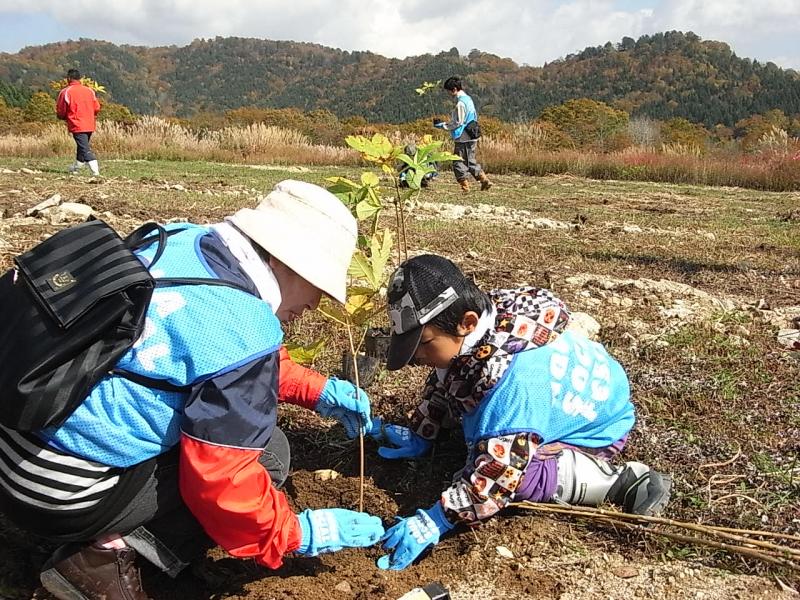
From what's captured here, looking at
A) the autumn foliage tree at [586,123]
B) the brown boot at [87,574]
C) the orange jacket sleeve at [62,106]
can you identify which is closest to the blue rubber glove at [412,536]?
the brown boot at [87,574]

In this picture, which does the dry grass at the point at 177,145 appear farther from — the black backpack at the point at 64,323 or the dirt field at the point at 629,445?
the black backpack at the point at 64,323

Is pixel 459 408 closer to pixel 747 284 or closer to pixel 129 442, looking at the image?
pixel 129 442

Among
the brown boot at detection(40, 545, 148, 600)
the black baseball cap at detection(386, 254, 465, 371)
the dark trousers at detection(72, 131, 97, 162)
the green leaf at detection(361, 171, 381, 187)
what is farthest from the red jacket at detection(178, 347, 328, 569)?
the dark trousers at detection(72, 131, 97, 162)

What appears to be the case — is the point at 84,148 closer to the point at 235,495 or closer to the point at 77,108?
the point at 77,108

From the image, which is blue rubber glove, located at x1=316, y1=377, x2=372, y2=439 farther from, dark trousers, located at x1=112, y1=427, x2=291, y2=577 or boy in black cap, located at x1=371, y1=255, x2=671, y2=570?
dark trousers, located at x1=112, y1=427, x2=291, y2=577

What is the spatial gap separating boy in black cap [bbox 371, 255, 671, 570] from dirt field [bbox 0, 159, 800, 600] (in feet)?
0.35

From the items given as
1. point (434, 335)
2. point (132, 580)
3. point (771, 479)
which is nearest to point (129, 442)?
point (132, 580)

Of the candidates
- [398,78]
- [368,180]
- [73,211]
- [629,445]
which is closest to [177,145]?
[73,211]

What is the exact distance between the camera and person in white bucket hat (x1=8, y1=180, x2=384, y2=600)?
124 centimetres

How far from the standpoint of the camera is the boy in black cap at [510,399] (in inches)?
67.3

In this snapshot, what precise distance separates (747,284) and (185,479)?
154 inches

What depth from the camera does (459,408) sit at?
78.1 inches

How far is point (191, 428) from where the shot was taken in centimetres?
123

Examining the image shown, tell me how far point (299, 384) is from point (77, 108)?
8.26 m
